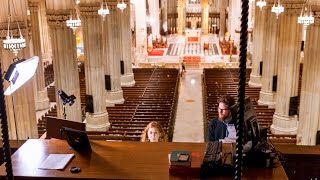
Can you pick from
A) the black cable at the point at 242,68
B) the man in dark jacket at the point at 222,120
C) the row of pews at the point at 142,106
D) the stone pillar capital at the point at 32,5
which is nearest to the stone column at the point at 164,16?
the row of pews at the point at 142,106

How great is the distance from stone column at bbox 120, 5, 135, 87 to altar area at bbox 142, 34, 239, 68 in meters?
9.51

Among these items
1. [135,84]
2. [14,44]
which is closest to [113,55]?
[135,84]

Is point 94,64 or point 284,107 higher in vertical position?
point 94,64

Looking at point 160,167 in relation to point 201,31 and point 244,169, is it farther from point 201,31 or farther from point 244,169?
point 201,31

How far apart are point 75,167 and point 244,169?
1499 millimetres

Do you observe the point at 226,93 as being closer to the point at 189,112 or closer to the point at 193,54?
the point at 189,112

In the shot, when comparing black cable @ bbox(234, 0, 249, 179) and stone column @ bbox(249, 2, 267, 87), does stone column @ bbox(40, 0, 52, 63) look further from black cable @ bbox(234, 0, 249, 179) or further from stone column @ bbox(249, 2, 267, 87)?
black cable @ bbox(234, 0, 249, 179)

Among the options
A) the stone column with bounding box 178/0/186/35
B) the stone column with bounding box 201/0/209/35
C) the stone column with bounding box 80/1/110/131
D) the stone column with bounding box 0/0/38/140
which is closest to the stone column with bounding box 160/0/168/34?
the stone column with bounding box 178/0/186/35

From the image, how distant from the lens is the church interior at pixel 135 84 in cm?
969

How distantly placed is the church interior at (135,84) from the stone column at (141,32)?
0.11 meters

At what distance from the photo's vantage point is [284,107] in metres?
15.0

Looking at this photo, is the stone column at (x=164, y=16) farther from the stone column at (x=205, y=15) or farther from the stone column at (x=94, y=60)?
the stone column at (x=94, y=60)

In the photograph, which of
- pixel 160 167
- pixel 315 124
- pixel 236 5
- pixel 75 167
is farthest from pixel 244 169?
pixel 236 5

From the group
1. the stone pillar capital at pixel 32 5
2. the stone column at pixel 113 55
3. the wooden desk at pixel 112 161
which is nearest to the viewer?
the wooden desk at pixel 112 161
